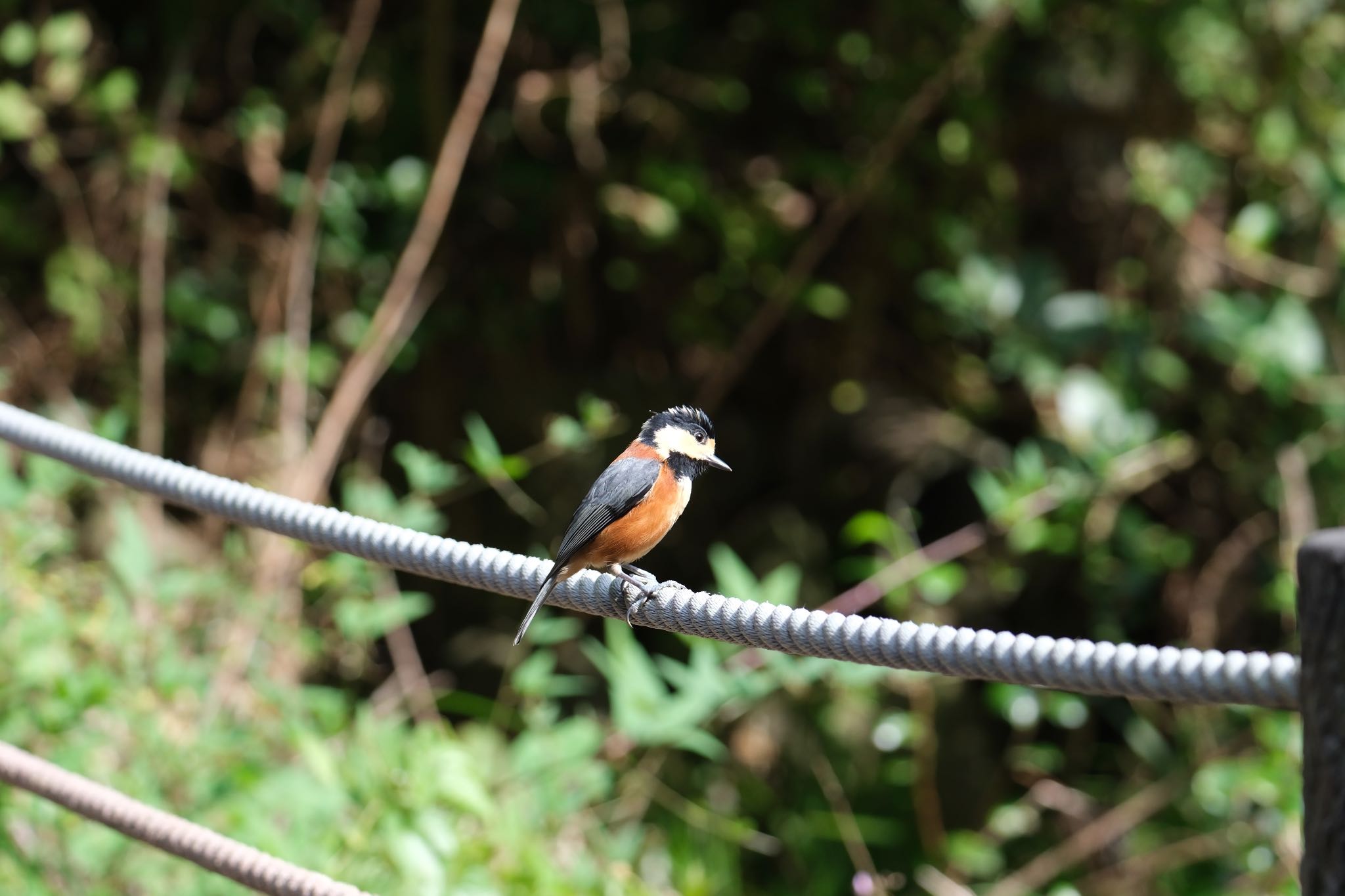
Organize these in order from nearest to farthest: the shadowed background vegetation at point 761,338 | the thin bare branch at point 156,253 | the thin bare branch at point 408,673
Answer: the thin bare branch at point 408,673
the shadowed background vegetation at point 761,338
the thin bare branch at point 156,253

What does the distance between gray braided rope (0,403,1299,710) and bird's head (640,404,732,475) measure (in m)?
0.65

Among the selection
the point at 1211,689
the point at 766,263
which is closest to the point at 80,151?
the point at 766,263

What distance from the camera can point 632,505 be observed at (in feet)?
7.88

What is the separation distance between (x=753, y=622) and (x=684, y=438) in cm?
122

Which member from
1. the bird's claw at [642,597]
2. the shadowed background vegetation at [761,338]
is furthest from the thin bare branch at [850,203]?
the bird's claw at [642,597]

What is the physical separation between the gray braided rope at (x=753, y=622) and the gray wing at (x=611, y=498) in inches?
15.9

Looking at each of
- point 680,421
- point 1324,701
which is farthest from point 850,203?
point 1324,701

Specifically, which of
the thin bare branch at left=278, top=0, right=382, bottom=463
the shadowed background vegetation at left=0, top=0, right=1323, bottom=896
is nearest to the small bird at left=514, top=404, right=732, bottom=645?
the shadowed background vegetation at left=0, top=0, right=1323, bottom=896

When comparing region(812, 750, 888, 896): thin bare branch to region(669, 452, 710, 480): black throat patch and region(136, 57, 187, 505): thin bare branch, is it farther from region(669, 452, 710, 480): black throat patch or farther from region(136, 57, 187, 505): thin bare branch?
region(136, 57, 187, 505): thin bare branch

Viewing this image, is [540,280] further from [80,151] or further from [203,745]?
[203,745]

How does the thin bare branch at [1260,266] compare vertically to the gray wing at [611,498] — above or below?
above

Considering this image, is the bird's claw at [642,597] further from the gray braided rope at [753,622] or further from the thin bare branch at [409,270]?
the thin bare branch at [409,270]

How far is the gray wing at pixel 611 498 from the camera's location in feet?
7.66

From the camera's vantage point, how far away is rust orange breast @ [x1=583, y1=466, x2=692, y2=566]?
7.89 feet
